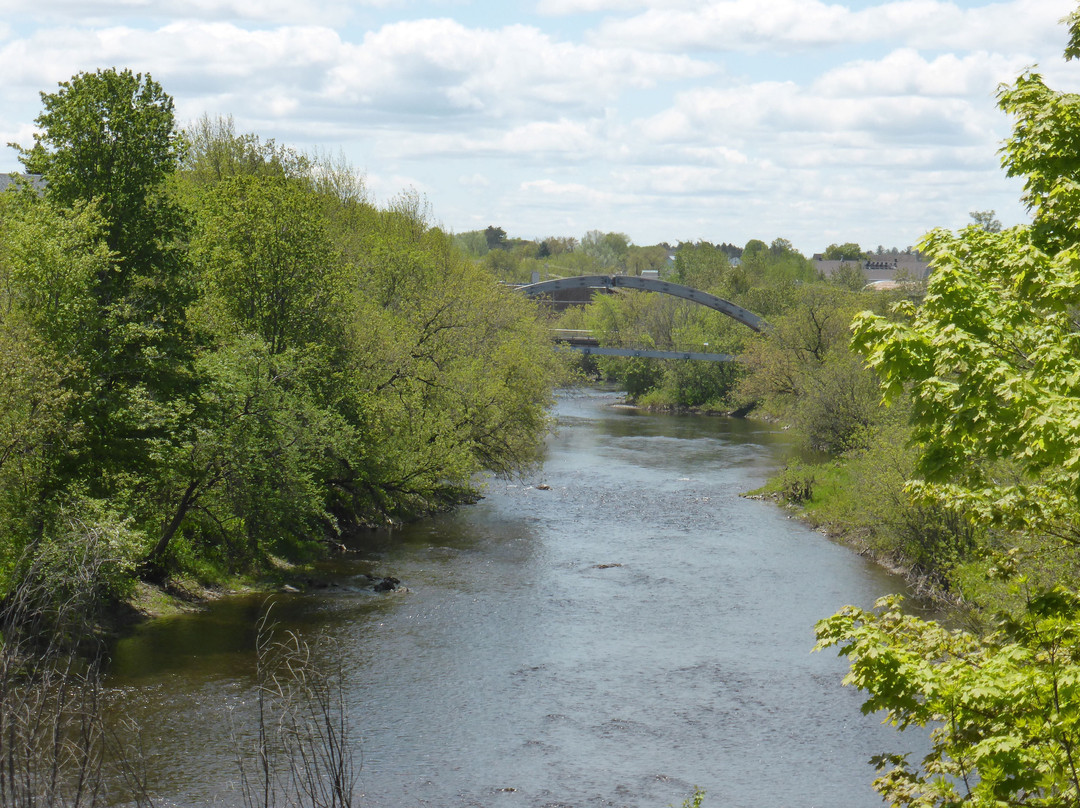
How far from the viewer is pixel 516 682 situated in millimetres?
21891

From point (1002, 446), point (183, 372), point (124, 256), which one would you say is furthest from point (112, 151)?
point (1002, 446)

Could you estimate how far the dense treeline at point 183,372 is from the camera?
73.2 feet

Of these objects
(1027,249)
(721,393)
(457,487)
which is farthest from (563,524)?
(721,393)

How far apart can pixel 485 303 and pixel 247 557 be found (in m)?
21.9

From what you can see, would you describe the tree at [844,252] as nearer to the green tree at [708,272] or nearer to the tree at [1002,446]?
the green tree at [708,272]

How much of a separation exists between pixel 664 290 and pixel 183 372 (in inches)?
2396

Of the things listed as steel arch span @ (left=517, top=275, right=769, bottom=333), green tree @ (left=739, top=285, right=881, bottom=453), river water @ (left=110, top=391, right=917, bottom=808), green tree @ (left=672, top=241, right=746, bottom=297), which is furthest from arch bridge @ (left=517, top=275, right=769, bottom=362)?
river water @ (left=110, top=391, right=917, bottom=808)

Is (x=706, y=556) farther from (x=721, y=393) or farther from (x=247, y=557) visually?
(x=721, y=393)

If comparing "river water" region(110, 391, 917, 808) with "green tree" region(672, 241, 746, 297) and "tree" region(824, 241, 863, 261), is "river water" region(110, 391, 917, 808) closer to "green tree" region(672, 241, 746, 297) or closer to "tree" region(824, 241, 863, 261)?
"green tree" region(672, 241, 746, 297)

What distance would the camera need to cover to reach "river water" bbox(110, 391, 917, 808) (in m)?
17.4

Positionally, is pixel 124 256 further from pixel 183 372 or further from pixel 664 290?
pixel 664 290

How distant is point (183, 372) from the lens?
2577cm

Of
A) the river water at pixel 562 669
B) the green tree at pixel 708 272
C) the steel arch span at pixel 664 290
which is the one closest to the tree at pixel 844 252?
the green tree at pixel 708 272

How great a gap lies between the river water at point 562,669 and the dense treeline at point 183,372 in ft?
8.73
